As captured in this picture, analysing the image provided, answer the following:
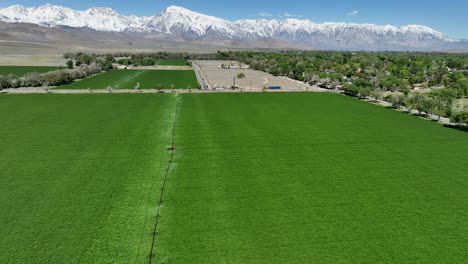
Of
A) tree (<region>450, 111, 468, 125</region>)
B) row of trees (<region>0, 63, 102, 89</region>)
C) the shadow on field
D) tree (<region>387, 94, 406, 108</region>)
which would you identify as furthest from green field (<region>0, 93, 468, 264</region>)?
row of trees (<region>0, 63, 102, 89</region>)

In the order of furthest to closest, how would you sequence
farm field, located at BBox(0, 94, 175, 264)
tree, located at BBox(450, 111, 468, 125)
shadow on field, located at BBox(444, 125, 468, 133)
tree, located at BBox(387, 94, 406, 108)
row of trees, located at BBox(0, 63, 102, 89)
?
row of trees, located at BBox(0, 63, 102, 89) → tree, located at BBox(387, 94, 406, 108) → shadow on field, located at BBox(444, 125, 468, 133) → tree, located at BBox(450, 111, 468, 125) → farm field, located at BBox(0, 94, 175, 264)

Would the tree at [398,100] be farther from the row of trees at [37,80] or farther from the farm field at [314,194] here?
the row of trees at [37,80]

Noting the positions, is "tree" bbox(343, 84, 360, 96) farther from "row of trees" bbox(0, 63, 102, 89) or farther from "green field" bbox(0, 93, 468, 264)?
"row of trees" bbox(0, 63, 102, 89)

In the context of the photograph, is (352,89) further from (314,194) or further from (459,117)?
(314,194)

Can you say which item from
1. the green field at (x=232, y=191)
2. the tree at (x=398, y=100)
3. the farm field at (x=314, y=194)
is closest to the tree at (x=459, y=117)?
the green field at (x=232, y=191)

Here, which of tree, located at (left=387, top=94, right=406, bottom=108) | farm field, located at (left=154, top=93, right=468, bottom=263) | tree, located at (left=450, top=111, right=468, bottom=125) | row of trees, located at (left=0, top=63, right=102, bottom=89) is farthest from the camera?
row of trees, located at (left=0, top=63, right=102, bottom=89)

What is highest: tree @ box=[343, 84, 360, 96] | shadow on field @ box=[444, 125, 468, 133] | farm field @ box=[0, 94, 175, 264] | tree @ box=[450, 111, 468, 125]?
tree @ box=[343, 84, 360, 96]
